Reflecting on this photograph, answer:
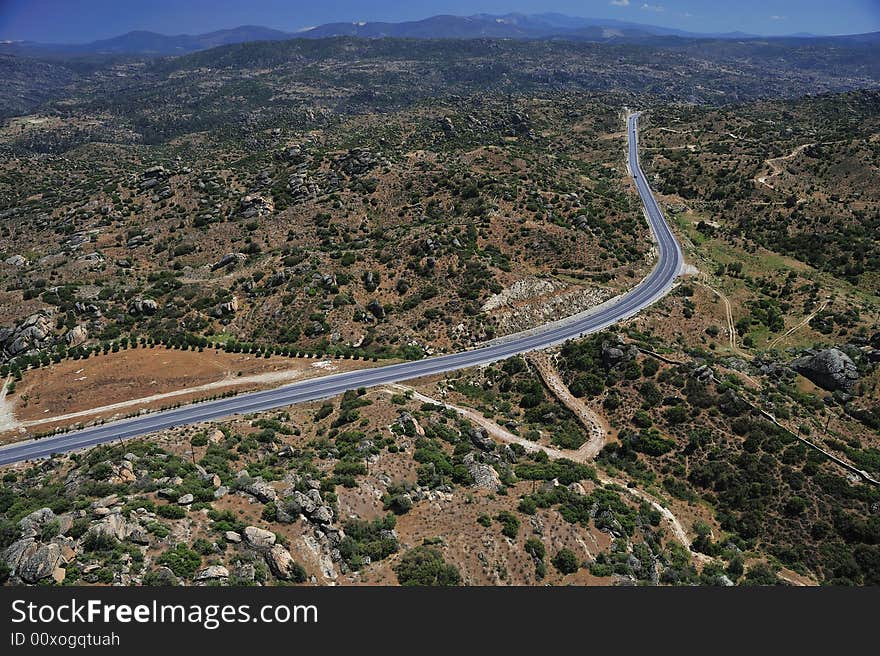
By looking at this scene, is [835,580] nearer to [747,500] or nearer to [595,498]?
[747,500]

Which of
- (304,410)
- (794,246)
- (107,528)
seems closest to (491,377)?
(304,410)

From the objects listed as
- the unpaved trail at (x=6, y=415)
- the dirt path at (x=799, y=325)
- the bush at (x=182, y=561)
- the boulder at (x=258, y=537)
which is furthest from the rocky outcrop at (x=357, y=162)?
the bush at (x=182, y=561)

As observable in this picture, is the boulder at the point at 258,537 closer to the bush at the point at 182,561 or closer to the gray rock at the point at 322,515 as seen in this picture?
the bush at the point at 182,561

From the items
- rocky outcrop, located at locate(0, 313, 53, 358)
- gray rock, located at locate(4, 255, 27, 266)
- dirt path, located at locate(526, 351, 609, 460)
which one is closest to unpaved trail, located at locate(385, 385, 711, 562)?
dirt path, located at locate(526, 351, 609, 460)

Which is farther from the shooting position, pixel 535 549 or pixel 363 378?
pixel 363 378

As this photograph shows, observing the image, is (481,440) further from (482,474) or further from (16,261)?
(16,261)

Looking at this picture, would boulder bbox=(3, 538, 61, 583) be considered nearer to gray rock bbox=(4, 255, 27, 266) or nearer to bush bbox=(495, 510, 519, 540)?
bush bbox=(495, 510, 519, 540)

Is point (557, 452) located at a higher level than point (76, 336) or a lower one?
lower

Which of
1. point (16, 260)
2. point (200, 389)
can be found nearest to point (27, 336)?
point (200, 389)
